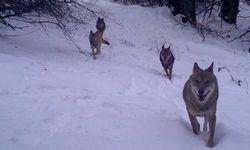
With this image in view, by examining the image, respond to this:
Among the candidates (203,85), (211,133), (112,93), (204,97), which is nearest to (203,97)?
(204,97)

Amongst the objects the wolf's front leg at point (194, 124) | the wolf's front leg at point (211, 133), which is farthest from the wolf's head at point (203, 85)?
the wolf's front leg at point (194, 124)

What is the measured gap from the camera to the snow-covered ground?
6620 mm

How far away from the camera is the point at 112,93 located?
981 cm

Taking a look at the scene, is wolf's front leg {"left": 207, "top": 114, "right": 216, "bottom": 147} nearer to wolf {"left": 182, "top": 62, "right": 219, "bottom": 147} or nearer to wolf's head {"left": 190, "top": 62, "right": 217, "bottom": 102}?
wolf {"left": 182, "top": 62, "right": 219, "bottom": 147}

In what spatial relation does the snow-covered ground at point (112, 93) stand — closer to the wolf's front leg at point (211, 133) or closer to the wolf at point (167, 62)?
the wolf's front leg at point (211, 133)

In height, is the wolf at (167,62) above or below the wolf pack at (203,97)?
below

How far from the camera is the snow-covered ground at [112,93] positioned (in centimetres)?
662

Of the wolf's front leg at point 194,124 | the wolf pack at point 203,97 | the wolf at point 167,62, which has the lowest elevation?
the wolf at point 167,62

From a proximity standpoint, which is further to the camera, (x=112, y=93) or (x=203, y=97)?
(x=112, y=93)

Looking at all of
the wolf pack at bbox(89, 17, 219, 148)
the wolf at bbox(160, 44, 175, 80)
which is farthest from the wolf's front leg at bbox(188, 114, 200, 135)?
the wolf at bbox(160, 44, 175, 80)

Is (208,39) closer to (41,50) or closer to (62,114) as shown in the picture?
(41,50)

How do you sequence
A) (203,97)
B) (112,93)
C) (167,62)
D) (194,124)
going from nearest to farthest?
(203,97), (194,124), (112,93), (167,62)

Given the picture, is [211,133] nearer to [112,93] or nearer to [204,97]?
[204,97]

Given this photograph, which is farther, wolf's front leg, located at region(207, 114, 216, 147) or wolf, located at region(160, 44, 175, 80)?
wolf, located at region(160, 44, 175, 80)
